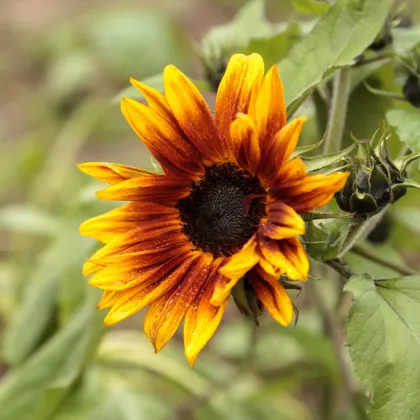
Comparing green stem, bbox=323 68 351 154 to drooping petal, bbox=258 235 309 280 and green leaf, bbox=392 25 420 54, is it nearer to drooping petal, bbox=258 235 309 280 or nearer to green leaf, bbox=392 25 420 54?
green leaf, bbox=392 25 420 54

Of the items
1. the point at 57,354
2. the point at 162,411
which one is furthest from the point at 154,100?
the point at 162,411

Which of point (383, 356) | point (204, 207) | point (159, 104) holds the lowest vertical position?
point (383, 356)

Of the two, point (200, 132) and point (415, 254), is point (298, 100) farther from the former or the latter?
point (415, 254)

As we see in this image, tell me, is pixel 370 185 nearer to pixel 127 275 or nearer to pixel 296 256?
pixel 296 256

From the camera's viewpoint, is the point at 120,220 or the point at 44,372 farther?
the point at 44,372

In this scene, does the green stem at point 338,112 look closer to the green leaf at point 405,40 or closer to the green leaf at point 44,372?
the green leaf at point 405,40

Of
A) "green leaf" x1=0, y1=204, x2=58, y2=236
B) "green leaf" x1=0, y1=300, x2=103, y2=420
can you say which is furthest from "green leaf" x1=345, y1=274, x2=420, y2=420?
"green leaf" x1=0, y1=204, x2=58, y2=236

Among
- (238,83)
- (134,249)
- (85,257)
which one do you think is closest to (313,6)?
(238,83)
